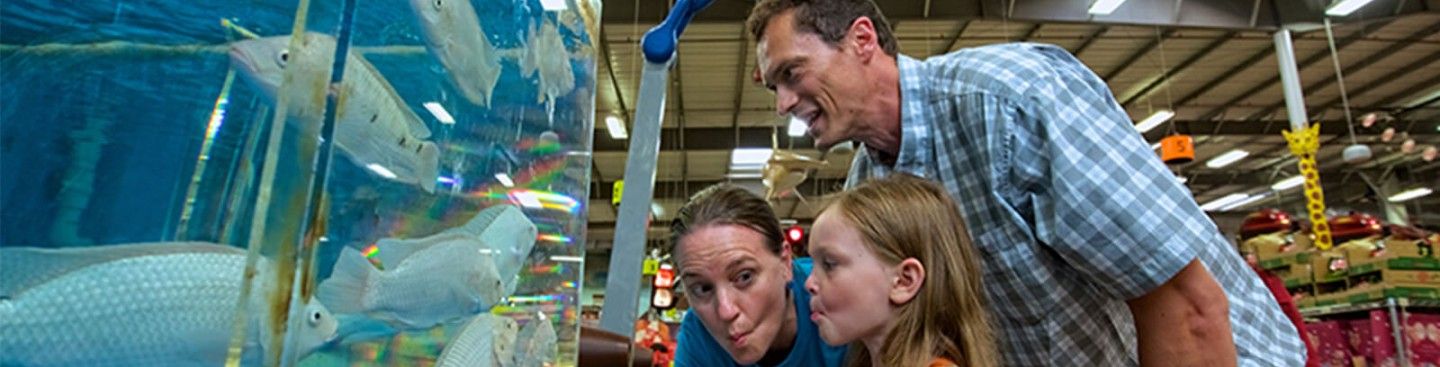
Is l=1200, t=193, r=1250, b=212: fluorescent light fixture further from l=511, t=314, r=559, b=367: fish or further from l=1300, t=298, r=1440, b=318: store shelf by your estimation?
l=511, t=314, r=559, b=367: fish

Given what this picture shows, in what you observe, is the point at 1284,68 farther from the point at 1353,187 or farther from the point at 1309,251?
the point at 1353,187

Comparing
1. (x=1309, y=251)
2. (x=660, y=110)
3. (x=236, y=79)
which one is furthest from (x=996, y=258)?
(x=1309, y=251)

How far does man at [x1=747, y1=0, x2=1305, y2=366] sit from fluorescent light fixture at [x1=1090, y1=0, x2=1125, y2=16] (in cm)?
550

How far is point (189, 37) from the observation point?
0.46 meters

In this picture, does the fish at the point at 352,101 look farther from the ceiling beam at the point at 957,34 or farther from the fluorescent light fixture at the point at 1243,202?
the fluorescent light fixture at the point at 1243,202

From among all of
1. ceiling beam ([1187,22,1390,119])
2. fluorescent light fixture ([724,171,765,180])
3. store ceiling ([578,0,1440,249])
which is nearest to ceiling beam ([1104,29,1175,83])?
store ceiling ([578,0,1440,249])

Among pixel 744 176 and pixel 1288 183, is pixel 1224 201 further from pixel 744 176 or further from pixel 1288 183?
pixel 744 176

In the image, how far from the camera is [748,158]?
11508 mm

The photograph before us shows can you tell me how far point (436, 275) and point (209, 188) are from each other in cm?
23

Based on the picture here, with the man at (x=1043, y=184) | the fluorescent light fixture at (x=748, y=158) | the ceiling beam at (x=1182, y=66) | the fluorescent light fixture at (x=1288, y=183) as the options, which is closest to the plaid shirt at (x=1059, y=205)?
the man at (x=1043, y=184)

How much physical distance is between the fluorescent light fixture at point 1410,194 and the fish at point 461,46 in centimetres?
1635

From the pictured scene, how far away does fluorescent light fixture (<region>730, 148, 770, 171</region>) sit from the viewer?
1091 cm

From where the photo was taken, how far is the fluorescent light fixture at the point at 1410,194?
12968 millimetres

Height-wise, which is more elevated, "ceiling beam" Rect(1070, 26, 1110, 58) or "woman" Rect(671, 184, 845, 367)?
"ceiling beam" Rect(1070, 26, 1110, 58)
